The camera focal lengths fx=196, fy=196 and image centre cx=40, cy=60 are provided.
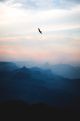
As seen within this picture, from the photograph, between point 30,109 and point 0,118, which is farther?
point 30,109

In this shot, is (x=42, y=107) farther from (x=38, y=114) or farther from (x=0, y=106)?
(x=0, y=106)

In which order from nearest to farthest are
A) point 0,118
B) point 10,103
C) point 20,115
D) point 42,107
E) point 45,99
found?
1. point 0,118
2. point 20,115
3. point 42,107
4. point 10,103
5. point 45,99

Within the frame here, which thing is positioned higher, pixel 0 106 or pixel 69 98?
pixel 0 106

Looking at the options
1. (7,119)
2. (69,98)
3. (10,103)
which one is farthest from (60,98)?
(7,119)

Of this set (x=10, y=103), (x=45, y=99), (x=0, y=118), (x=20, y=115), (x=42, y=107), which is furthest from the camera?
(x=45, y=99)

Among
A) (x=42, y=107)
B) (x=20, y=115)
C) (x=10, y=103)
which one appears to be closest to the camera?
(x=20, y=115)

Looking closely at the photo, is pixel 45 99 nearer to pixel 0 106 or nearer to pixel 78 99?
pixel 78 99

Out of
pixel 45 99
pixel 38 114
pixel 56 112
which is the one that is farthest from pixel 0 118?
pixel 45 99

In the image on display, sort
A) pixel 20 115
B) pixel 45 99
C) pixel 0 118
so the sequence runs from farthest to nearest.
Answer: pixel 45 99
pixel 20 115
pixel 0 118

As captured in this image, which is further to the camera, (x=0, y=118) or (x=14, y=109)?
(x=14, y=109)
